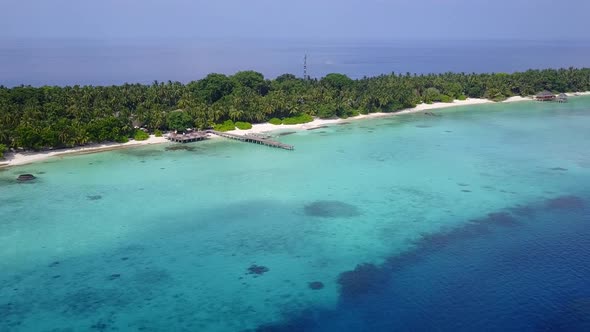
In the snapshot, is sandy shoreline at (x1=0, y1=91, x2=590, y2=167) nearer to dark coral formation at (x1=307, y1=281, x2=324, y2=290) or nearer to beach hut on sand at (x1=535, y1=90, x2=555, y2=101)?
beach hut on sand at (x1=535, y1=90, x2=555, y2=101)

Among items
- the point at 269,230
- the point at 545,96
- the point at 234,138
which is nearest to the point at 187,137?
the point at 234,138

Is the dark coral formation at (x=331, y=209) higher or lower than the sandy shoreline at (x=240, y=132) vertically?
lower

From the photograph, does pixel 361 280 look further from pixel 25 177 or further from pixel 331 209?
pixel 25 177

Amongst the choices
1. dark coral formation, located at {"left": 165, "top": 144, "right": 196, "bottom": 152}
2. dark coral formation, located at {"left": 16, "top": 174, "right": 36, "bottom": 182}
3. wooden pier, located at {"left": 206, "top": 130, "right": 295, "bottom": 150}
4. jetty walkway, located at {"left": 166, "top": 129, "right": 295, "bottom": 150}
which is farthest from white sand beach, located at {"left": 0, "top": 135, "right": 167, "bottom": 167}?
wooden pier, located at {"left": 206, "top": 130, "right": 295, "bottom": 150}

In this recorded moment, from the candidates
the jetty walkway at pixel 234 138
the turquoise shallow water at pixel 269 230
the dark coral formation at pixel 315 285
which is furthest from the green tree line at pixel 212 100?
the dark coral formation at pixel 315 285

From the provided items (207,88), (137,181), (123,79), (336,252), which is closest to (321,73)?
(123,79)

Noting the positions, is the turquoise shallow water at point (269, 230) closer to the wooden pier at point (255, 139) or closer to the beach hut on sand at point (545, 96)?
the wooden pier at point (255, 139)

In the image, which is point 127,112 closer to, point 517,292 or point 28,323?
point 28,323
